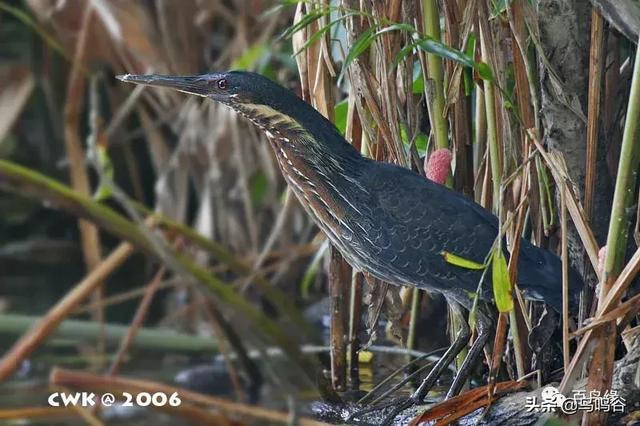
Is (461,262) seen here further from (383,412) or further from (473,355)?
(383,412)

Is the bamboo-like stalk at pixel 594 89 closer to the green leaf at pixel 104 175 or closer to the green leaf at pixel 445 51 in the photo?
the green leaf at pixel 445 51

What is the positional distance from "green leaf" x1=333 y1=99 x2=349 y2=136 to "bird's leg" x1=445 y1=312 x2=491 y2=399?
25.5 inches

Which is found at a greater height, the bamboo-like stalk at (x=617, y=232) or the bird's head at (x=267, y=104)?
the bird's head at (x=267, y=104)

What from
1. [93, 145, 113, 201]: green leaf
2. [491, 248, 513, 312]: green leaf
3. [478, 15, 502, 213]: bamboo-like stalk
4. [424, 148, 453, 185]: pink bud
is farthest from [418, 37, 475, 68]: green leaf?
[93, 145, 113, 201]: green leaf

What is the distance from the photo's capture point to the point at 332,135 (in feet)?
7.45

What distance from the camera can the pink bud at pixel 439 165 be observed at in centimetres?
231

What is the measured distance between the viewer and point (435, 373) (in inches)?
91.0

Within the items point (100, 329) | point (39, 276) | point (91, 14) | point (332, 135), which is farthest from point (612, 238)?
point (39, 276)

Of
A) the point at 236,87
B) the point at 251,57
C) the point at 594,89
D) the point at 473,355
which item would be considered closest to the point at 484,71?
the point at 594,89

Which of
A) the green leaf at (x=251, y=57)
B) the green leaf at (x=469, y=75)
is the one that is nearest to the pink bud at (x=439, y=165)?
the green leaf at (x=469, y=75)

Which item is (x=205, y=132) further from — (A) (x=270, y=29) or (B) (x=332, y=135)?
(B) (x=332, y=135)

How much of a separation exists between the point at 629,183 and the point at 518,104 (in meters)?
0.47

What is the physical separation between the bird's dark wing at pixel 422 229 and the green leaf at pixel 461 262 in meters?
0.04

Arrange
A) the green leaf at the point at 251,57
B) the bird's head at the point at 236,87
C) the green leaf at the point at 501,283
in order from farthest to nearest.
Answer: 1. the green leaf at the point at 251,57
2. the bird's head at the point at 236,87
3. the green leaf at the point at 501,283
